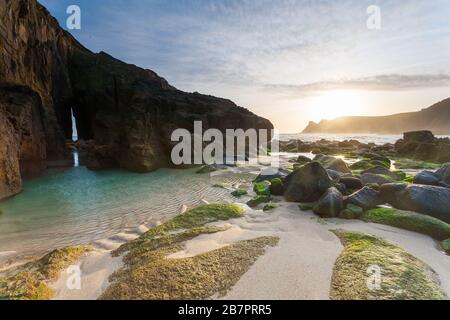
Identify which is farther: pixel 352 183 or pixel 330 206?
pixel 352 183

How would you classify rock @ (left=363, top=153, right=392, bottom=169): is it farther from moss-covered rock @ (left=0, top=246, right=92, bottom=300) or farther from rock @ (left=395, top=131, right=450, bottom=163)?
moss-covered rock @ (left=0, top=246, right=92, bottom=300)

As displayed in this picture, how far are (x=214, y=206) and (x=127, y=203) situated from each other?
5223 mm

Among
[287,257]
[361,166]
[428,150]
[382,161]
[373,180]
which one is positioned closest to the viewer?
[287,257]

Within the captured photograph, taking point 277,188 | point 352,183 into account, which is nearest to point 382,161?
point 352,183

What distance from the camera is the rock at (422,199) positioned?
821 centimetres

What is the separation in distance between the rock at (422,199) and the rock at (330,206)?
2.40m

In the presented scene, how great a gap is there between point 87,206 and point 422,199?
14776mm

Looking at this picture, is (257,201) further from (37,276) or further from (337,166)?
(337,166)

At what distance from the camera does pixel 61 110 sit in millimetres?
37406

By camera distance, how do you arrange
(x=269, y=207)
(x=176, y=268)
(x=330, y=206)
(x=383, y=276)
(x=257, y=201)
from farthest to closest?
1. (x=257, y=201)
2. (x=269, y=207)
3. (x=330, y=206)
4. (x=176, y=268)
5. (x=383, y=276)

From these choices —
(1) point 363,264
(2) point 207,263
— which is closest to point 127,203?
(2) point 207,263

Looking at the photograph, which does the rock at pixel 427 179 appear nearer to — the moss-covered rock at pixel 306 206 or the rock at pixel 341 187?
the rock at pixel 341 187

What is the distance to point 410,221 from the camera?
→ 7555 millimetres
